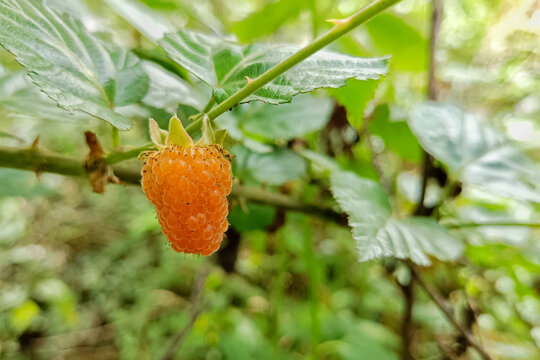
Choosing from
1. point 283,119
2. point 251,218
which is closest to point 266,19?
point 283,119

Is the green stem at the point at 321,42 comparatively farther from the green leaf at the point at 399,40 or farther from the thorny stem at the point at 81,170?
the green leaf at the point at 399,40

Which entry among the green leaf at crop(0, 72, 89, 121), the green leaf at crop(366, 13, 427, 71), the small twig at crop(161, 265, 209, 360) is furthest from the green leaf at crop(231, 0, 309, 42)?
the small twig at crop(161, 265, 209, 360)

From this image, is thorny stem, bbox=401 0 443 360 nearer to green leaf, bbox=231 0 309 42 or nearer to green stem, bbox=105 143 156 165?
green leaf, bbox=231 0 309 42

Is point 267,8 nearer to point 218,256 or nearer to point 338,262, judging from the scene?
point 218,256

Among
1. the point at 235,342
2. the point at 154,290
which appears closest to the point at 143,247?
the point at 154,290

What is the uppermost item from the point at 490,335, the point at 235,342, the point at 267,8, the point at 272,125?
the point at 267,8

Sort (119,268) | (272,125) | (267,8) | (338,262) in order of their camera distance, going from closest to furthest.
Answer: (272,125)
(267,8)
(338,262)
(119,268)

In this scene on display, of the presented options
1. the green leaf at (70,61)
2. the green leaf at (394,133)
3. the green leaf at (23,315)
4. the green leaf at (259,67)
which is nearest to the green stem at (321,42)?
the green leaf at (259,67)
